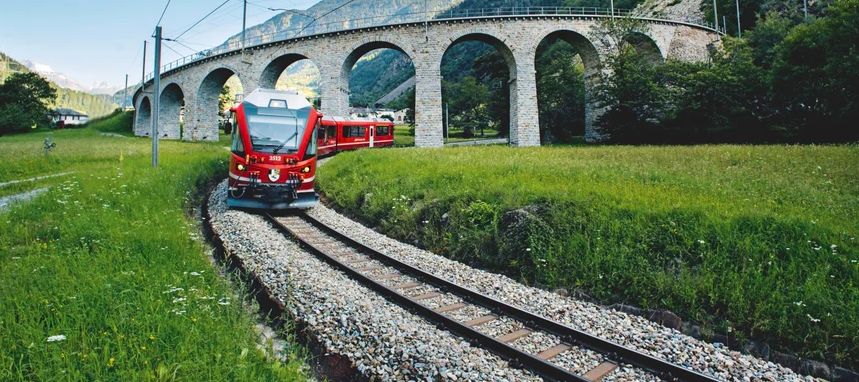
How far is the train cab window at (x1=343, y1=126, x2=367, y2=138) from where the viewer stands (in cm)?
2916

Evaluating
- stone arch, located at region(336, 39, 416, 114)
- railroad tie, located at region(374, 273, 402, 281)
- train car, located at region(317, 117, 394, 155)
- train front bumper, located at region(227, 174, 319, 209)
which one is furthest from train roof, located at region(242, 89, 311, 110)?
stone arch, located at region(336, 39, 416, 114)

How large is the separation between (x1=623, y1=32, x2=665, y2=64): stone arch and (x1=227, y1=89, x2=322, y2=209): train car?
33.8 m

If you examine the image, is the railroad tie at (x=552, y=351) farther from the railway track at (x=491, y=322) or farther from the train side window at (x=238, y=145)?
the train side window at (x=238, y=145)

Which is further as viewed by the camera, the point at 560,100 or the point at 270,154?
the point at 560,100

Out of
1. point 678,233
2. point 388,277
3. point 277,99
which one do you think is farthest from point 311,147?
→ point 678,233

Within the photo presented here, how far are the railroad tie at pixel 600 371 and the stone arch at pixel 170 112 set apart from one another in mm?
55585

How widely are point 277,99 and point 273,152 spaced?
1.72 metres

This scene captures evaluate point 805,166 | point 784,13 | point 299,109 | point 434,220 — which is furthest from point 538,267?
point 784,13

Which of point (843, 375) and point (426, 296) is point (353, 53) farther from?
point (843, 375)

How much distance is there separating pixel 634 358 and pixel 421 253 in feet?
16.7

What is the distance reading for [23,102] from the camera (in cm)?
6325

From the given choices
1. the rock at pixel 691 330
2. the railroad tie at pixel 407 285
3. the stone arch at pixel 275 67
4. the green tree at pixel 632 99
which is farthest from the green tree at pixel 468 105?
the rock at pixel 691 330

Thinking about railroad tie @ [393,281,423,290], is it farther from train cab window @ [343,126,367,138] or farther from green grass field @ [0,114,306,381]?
train cab window @ [343,126,367,138]

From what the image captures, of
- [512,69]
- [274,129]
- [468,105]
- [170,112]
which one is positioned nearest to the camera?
[274,129]
